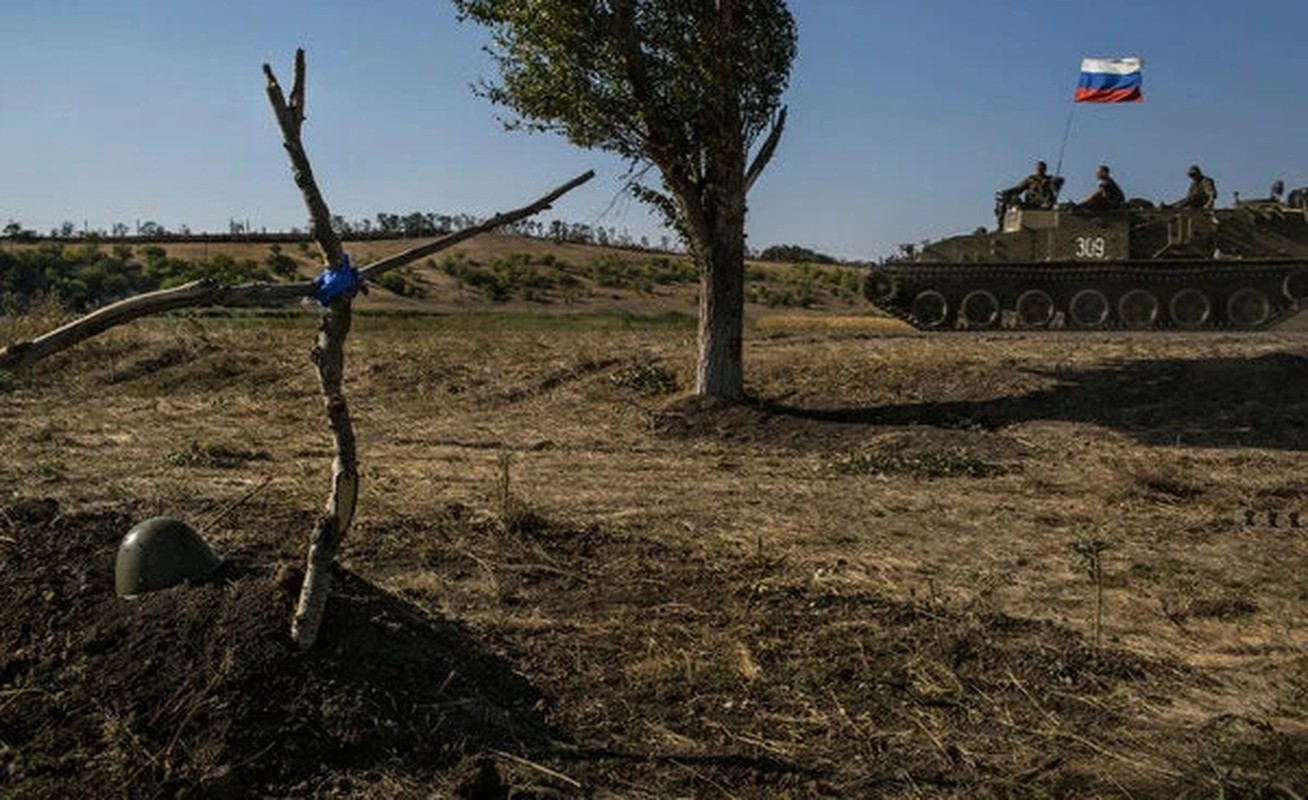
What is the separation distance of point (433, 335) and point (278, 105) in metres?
14.8

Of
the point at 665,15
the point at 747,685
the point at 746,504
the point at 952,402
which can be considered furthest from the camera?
the point at 952,402

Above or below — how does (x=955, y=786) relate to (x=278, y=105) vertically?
below

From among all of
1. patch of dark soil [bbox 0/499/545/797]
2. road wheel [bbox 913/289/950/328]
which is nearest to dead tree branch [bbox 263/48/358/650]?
patch of dark soil [bbox 0/499/545/797]

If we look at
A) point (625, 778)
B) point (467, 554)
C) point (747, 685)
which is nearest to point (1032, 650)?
point (747, 685)

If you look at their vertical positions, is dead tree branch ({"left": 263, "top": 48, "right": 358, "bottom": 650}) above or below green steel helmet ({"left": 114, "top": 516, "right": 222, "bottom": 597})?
above

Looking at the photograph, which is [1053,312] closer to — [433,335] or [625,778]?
[433,335]

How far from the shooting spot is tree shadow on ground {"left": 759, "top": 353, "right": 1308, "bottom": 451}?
Result: 12.5 m

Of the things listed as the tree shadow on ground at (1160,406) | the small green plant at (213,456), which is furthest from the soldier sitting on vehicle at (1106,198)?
the small green plant at (213,456)

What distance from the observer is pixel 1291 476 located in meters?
10.5

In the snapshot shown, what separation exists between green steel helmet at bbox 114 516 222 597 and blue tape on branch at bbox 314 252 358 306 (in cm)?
124

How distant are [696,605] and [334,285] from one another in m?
2.56

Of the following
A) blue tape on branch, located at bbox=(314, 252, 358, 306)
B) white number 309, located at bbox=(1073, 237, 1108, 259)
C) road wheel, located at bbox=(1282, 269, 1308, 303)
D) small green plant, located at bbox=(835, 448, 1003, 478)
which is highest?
white number 309, located at bbox=(1073, 237, 1108, 259)

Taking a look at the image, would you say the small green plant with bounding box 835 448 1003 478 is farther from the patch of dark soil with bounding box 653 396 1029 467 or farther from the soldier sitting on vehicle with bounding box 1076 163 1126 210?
the soldier sitting on vehicle with bounding box 1076 163 1126 210

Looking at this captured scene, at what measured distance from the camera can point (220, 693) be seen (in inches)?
173
